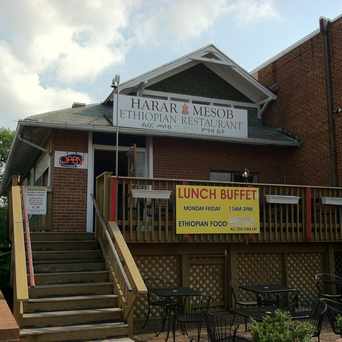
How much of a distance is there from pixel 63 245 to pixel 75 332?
2918mm

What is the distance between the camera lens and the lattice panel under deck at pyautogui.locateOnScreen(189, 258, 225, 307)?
33.6 feet

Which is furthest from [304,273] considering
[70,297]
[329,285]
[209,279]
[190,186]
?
[70,297]

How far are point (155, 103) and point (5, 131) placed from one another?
3899 cm

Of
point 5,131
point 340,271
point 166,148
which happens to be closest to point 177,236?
point 166,148

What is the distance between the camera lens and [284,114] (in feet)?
48.2

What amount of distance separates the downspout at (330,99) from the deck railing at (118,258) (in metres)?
6.44

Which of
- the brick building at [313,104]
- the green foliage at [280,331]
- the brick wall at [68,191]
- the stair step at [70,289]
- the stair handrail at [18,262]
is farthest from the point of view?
the brick building at [313,104]

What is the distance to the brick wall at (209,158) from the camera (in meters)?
12.7

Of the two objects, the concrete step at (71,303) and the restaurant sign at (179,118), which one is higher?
the restaurant sign at (179,118)

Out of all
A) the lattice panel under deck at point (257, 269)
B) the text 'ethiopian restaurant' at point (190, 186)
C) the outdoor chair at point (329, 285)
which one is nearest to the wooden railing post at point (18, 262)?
the text 'ethiopian restaurant' at point (190, 186)

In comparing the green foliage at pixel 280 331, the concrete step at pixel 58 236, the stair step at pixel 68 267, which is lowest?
the green foliage at pixel 280 331

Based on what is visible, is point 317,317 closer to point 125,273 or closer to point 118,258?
point 125,273

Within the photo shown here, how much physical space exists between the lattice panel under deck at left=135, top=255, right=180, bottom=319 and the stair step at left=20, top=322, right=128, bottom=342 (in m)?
2.26

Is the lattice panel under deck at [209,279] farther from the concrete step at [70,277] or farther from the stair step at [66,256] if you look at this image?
the concrete step at [70,277]
